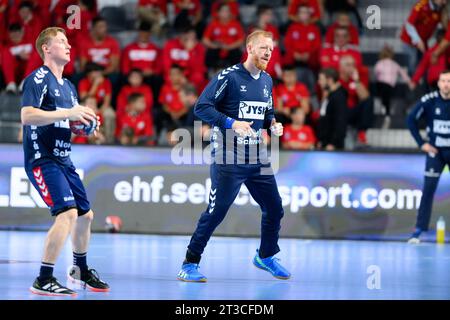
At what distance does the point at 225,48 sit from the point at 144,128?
2.68 metres

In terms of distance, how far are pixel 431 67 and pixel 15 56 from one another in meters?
7.64

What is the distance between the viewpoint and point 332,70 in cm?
1731

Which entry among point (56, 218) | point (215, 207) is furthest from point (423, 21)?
point (56, 218)

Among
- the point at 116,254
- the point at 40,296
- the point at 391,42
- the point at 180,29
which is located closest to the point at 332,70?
the point at 391,42

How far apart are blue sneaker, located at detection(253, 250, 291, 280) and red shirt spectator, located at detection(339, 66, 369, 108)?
22.5 ft

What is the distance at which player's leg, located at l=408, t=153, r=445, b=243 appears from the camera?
14922 mm

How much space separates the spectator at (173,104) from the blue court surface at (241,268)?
266cm

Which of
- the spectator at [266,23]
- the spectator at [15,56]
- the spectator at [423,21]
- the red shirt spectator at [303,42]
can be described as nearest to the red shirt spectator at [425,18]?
the spectator at [423,21]

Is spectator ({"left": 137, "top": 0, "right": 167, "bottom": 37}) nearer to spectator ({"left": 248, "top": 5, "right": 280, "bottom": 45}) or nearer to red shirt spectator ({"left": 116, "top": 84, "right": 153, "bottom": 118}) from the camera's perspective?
spectator ({"left": 248, "top": 5, "right": 280, "bottom": 45})

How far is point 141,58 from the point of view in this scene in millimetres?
18547

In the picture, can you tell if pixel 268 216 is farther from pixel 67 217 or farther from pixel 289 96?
pixel 289 96

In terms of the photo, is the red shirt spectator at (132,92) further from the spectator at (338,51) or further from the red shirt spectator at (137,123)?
the spectator at (338,51)

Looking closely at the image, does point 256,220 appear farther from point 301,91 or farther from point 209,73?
point 209,73

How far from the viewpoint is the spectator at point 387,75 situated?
18.0 m
